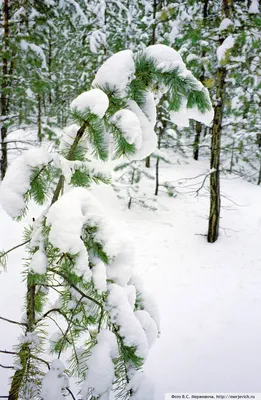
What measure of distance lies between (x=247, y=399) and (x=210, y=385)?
1.65 ft

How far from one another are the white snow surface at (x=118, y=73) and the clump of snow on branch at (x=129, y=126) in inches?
6.6

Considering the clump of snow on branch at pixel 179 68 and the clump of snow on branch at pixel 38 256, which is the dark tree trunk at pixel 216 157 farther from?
the clump of snow on branch at pixel 38 256

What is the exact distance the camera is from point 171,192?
9742mm

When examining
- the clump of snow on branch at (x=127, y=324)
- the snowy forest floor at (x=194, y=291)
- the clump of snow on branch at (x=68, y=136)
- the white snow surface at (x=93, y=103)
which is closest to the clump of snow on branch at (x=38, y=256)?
the clump of snow on branch at (x=127, y=324)

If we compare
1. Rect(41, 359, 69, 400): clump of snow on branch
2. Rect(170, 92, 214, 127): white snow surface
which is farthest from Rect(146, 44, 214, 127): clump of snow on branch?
Rect(41, 359, 69, 400): clump of snow on branch

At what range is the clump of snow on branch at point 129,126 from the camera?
1305 millimetres

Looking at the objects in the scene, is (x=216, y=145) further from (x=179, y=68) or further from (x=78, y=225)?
(x=78, y=225)

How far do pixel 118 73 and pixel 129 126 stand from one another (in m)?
0.35

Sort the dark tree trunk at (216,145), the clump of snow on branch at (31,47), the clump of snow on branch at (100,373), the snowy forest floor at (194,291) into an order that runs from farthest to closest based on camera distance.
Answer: the clump of snow on branch at (31,47), the dark tree trunk at (216,145), the snowy forest floor at (194,291), the clump of snow on branch at (100,373)

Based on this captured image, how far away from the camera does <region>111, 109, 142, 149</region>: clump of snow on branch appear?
51.4 inches

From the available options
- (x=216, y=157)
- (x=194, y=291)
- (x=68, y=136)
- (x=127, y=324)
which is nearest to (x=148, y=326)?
(x=127, y=324)

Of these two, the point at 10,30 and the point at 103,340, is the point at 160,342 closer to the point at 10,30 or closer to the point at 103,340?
the point at 103,340

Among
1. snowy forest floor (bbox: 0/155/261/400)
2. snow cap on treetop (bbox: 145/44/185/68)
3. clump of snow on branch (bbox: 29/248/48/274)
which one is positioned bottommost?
snowy forest floor (bbox: 0/155/261/400)

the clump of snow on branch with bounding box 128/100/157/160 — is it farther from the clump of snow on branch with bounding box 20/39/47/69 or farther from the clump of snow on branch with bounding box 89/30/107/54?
the clump of snow on branch with bounding box 89/30/107/54
